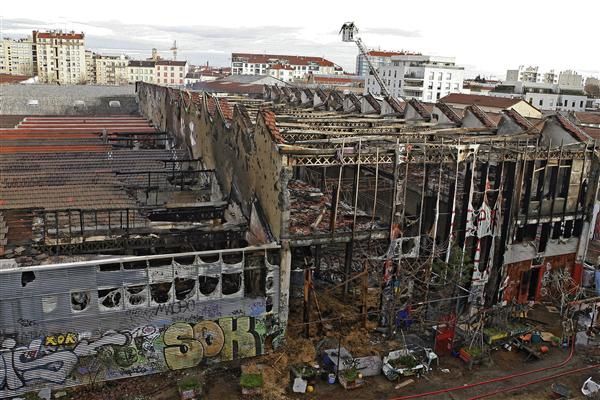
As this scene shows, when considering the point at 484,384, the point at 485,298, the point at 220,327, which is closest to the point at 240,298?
the point at 220,327

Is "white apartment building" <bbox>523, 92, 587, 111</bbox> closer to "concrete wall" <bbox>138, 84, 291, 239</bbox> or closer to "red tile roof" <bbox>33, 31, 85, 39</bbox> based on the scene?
"concrete wall" <bbox>138, 84, 291, 239</bbox>

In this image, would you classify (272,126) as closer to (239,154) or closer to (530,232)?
(239,154)

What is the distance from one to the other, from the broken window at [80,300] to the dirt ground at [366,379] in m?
2.60

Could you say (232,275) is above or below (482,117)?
below

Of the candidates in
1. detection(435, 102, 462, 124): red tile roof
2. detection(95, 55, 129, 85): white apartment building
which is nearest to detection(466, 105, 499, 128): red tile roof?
detection(435, 102, 462, 124): red tile roof

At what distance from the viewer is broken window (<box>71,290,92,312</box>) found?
15.9 meters

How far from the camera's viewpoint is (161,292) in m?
17.7

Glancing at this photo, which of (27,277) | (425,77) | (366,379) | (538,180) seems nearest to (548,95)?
(425,77)

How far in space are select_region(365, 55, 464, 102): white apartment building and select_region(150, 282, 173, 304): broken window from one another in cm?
10034

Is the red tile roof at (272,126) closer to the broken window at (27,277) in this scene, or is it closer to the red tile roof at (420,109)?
the broken window at (27,277)

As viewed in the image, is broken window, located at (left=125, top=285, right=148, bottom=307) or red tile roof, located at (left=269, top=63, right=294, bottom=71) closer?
broken window, located at (left=125, top=285, right=148, bottom=307)

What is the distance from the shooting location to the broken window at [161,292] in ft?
55.8

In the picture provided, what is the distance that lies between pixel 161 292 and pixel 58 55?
176 meters

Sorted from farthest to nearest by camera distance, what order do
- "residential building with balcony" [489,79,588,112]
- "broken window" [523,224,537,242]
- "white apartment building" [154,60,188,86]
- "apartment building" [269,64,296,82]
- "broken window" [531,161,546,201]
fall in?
1. "white apartment building" [154,60,188,86]
2. "apartment building" [269,64,296,82]
3. "residential building with balcony" [489,79,588,112]
4. "broken window" [523,224,537,242]
5. "broken window" [531,161,546,201]
